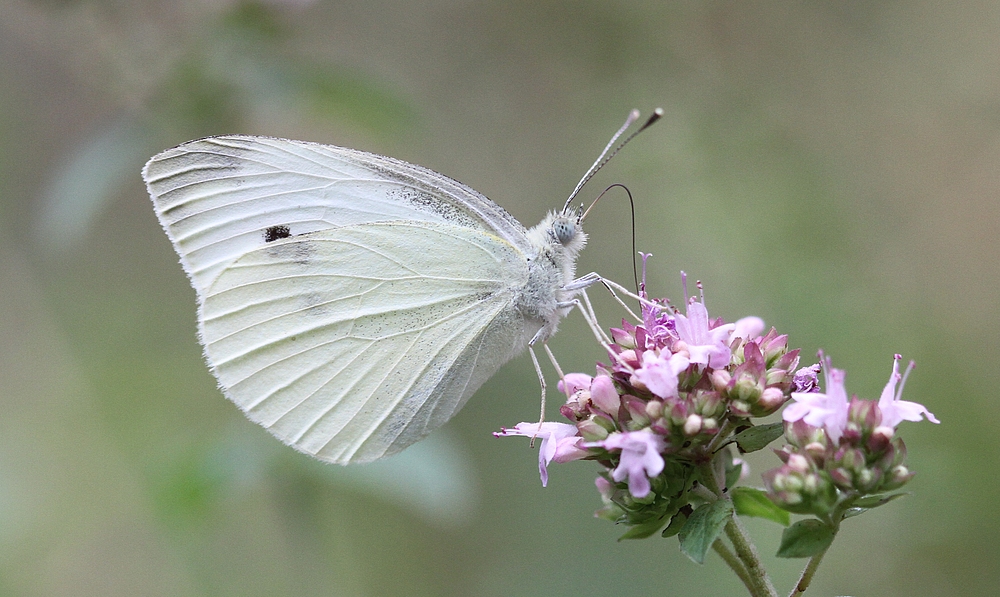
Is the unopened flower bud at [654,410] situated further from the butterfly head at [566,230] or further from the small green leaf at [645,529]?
the butterfly head at [566,230]

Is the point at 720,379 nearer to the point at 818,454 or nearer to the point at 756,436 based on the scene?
the point at 756,436

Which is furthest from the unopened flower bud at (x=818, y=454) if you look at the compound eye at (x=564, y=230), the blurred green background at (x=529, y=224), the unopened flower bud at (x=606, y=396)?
the blurred green background at (x=529, y=224)

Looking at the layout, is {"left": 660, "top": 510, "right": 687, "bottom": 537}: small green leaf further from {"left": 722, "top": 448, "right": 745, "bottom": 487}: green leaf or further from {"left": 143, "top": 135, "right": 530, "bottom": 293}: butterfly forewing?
{"left": 143, "top": 135, "right": 530, "bottom": 293}: butterfly forewing

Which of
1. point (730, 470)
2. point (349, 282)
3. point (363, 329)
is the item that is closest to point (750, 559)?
point (730, 470)

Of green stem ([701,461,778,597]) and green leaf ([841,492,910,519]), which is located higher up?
green leaf ([841,492,910,519])

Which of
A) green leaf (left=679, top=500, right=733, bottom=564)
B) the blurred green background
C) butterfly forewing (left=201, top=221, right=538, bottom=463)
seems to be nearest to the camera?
green leaf (left=679, top=500, right=733, bottom=564)

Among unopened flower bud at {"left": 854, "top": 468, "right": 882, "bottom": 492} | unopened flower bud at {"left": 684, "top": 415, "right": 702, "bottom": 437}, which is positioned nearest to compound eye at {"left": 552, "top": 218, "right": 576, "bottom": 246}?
unopened flower bud at {"left": 684, "top": 415, "right": 702, "bottom": 437}

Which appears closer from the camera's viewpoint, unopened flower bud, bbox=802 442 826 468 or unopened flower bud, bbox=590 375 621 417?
unopened flower bud, bbox=802 442 826 468

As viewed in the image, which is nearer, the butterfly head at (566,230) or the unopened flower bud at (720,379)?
the unopened flower bud at (720,379)
